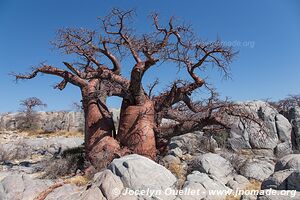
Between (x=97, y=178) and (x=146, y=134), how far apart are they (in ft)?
7.75

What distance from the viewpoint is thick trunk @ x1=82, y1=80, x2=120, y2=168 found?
30.0 feet

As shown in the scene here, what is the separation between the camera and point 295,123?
15.1 meters

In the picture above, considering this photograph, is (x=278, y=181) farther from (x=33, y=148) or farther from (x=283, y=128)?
(x=33, y=148)

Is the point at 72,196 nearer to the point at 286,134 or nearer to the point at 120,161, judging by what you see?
the point at 120,161

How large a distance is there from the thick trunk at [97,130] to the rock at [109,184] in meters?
1.83

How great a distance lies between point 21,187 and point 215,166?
4591 millimetres

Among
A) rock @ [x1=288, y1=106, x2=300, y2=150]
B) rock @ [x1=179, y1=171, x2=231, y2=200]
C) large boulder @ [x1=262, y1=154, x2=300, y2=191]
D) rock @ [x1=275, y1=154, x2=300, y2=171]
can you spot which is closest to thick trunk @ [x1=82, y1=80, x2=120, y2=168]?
rock @ [x1=179, y1=171, x2=231, y2=200]

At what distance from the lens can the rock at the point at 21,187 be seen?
691 centimetres

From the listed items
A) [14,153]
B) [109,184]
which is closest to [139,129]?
[109,184]

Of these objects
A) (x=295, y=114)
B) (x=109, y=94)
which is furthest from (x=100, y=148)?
(x=295, y=114)

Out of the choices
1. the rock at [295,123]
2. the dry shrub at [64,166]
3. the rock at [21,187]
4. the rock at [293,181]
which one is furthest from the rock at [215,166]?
the rock at [295,123]

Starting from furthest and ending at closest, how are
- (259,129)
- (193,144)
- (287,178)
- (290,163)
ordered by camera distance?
(259,129)
(193,144)
(290,163)
(287,178)

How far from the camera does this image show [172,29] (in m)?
9.27

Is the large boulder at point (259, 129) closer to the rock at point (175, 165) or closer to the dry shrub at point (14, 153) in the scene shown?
the rock at point (175, 165)
